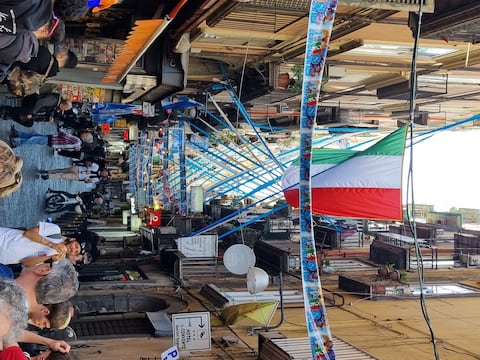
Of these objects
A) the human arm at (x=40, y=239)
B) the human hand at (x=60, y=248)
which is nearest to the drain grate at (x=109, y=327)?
the human hand at (x=60, y=248)

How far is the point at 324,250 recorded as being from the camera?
17375 mm

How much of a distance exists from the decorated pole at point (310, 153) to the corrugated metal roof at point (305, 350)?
136 inches

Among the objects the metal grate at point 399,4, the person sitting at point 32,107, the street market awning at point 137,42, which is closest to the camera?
the metal grate at point 399,4

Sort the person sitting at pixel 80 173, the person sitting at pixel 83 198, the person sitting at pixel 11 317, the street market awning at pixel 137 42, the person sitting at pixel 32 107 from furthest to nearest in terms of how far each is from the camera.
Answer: the person sitting at pixel 83 198, the person sitting at pixel 80 173, the person sitting at pixel 32 107, the street market awning at pixel 137 42, the person sitting at pixel 11 317

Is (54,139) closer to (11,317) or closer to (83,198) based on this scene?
(83,198)

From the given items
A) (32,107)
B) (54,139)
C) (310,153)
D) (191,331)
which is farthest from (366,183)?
(54,139)

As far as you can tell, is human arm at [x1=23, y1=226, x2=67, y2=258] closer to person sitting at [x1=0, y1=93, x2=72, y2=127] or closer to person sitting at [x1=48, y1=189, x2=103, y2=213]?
person sitting at [x1=0, y1=93, x2=72, y2=127]

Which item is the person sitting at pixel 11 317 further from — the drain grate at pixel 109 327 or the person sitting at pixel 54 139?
the person sitting at pixel 54 139

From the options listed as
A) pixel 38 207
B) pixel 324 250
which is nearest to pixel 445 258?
pixel 324 250

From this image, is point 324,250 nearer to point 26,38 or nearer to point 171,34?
point 171,34

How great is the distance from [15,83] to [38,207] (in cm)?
736

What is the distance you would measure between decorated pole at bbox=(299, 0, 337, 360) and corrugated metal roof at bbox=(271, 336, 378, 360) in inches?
136

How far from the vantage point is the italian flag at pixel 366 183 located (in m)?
7.36

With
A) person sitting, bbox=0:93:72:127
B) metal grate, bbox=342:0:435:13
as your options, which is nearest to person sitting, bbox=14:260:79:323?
metal grate, bbox=342:0:435:13
